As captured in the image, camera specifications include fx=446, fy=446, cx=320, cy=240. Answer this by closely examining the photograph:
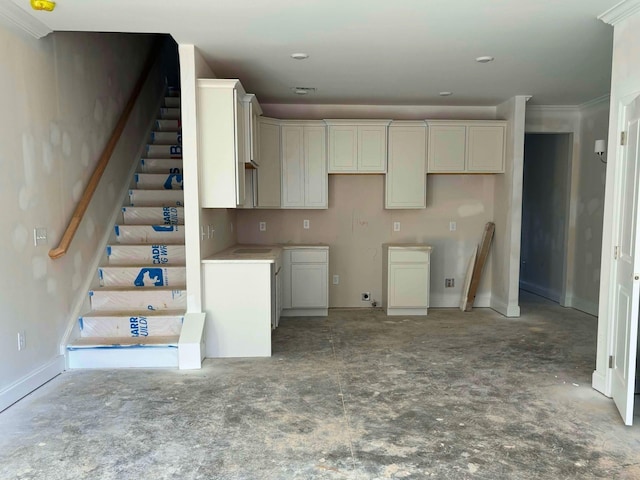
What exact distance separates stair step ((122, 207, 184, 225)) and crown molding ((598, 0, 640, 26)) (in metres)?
4.01

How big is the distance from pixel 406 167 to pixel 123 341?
3724 millimetres

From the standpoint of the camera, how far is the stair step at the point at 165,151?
5.55 meters

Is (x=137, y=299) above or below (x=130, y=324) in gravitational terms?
above

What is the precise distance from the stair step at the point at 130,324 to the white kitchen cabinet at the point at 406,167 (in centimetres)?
300

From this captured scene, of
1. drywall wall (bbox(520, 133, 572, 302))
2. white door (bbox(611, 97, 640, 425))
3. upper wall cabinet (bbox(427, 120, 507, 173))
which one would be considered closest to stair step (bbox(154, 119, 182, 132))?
upper wall cabinet (bbox(427, 120, 507, 173))

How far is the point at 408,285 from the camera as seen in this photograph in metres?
5.51

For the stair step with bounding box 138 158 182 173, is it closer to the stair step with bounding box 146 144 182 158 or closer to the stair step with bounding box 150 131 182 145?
the stair step with bounding box 146 144 182 158

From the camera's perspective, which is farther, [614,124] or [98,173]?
[98,173]

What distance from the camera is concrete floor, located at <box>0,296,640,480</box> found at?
2270 millimetres

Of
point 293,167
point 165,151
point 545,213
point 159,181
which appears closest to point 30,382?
point 159,181

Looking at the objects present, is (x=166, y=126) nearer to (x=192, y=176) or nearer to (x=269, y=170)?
(x=269, y=170)

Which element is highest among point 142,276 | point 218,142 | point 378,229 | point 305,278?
point 218,142

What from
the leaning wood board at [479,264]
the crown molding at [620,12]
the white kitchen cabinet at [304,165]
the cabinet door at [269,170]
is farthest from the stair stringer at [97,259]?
the crown molding at [620,12]

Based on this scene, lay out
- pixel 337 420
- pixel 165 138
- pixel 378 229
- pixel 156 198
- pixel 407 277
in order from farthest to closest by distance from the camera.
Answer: pixel 378 229 → pixel 165 138 → pixel 407 277 → pixel 156 198 → pixel 337 420
